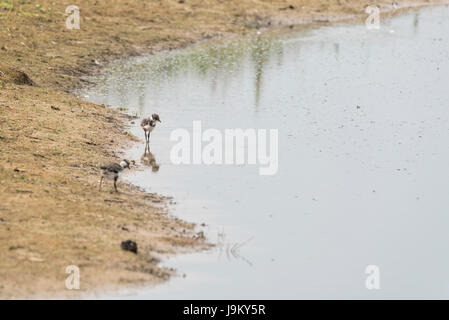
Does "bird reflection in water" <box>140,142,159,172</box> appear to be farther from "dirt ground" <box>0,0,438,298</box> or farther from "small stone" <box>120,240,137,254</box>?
"small stone" <box>120,240,137,254</box>

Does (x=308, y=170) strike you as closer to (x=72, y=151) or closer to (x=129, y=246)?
(x=72, y=151)

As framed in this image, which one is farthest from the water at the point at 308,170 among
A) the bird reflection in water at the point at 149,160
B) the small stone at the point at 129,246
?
the small stone at the point at 129,246

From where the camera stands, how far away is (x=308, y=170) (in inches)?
903

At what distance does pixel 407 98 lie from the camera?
32.3m

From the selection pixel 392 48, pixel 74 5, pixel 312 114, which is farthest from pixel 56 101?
pixel 392 48

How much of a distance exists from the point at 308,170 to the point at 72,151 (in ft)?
23.1

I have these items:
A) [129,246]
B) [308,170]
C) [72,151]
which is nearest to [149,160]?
[72,151]

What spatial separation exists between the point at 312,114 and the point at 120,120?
7278mm

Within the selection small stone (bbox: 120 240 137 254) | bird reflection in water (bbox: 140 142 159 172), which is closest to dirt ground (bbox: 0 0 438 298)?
small stone (bbox: 120 240 137 254)

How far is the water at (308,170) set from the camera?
53.2ft

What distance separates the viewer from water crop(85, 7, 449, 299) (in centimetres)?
1622

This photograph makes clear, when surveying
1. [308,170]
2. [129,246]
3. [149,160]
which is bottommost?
[129,246]

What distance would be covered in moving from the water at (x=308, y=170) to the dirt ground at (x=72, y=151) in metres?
0.93

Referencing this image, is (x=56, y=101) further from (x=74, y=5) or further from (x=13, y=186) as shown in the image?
(x=74, y=5)
